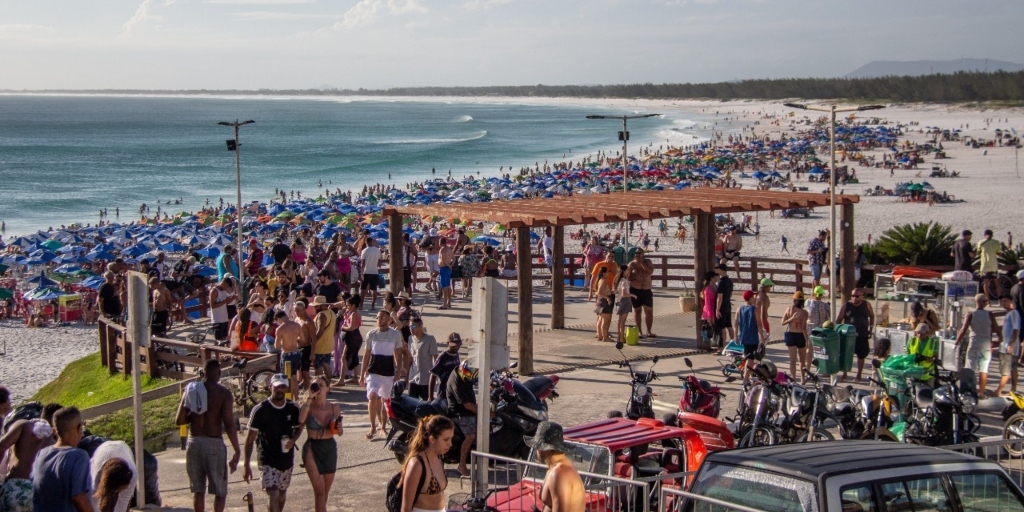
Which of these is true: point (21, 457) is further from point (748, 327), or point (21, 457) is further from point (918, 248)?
point (918, 248)

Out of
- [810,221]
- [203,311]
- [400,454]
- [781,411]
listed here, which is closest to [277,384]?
[400,454]

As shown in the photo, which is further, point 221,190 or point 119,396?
point 221,190

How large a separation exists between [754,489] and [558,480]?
1.04 meters

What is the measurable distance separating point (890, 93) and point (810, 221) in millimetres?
131568

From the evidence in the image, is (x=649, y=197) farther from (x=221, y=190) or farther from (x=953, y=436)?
(x=221, y=190)

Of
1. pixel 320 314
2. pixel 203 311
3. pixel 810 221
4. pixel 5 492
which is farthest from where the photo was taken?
pixel 810 221

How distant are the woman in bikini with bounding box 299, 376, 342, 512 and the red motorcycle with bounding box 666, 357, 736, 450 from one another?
277cm

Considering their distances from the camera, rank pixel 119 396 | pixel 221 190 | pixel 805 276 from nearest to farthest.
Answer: pixel 119 396
pixel 805 276
pixel 221 190

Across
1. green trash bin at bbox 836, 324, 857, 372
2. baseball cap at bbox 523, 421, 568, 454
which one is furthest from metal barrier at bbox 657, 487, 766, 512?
green trash bin at bbox 836, 324, 857, 372

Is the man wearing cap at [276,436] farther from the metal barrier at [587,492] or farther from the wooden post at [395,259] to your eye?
the wooden post at [395,259]

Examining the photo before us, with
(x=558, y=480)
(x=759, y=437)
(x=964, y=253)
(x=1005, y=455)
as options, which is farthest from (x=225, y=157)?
(x=558, y=480)

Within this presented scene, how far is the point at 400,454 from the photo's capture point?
9.57 meters

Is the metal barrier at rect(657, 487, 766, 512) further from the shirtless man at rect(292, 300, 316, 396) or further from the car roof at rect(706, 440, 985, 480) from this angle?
the shirtless man at rect(292, 300, 316, 396)

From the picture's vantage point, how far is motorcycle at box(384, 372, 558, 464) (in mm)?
9438
